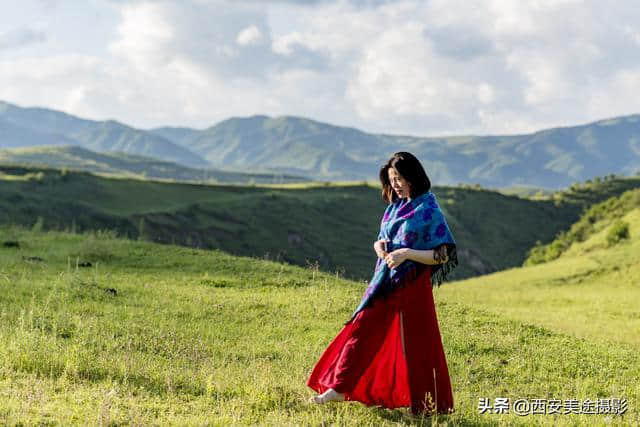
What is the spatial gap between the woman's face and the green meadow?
8.14 feet

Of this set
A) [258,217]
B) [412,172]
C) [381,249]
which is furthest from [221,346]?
[258,217]

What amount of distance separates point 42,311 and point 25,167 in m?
95.9

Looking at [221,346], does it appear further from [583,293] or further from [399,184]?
[583,293]

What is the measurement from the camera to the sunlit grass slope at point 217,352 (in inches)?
267

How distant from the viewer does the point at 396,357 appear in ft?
23.3

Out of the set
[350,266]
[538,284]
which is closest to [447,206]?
[350,266]

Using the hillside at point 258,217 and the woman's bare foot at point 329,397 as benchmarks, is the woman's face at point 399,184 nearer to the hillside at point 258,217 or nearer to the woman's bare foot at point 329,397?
the woman's bare foot at point 329,397

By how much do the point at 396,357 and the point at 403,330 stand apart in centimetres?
33

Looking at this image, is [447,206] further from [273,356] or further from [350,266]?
[273,356]

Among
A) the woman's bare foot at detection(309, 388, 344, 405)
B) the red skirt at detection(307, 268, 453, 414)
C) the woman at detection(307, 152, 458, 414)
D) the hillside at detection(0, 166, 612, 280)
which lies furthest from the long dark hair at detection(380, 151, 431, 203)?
the hillside at detection(0, 166, 612, 280)

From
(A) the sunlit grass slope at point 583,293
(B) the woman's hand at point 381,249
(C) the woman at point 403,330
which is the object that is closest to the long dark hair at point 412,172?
(C) the woman at point 403,330

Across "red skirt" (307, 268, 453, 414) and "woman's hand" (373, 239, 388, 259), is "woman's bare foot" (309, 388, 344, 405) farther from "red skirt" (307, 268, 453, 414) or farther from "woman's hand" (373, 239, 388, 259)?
"woman's hand" (373, 239, 388, 259)

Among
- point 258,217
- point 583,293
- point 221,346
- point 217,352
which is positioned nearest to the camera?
point 217,352

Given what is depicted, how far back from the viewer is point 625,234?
132 ft
